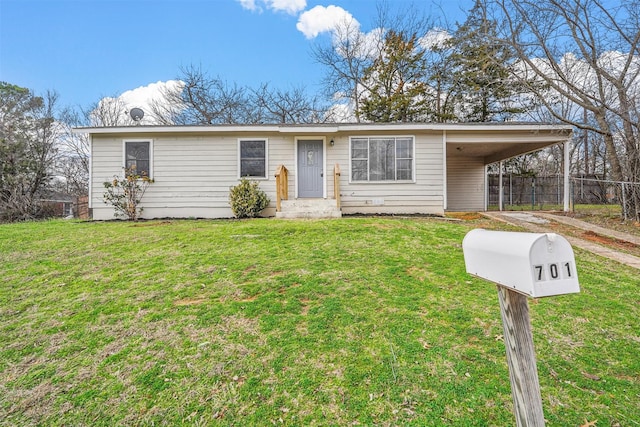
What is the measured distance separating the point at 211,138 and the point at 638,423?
9516mm

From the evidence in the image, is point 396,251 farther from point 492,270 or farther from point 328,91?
point 328,91

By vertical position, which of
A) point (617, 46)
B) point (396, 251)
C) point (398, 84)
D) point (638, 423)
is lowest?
point (638, 423)

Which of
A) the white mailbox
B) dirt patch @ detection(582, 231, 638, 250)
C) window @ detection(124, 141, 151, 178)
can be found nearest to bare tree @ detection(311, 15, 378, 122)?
window @ detection(124, 141, 151, 178)

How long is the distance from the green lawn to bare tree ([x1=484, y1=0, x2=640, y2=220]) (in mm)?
5840

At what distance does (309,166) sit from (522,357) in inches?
328

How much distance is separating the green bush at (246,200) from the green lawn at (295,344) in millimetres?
4311

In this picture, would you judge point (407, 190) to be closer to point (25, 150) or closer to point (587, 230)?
point (587, 230)

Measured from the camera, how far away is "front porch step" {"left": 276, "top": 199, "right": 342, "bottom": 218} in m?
8.01

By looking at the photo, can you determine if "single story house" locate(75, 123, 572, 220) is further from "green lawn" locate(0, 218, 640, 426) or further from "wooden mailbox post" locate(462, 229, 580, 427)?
"wooden mailbox post" locate(462, 229, 580, 427)

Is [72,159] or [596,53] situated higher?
[596,53]

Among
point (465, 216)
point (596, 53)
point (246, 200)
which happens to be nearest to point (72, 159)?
point (246, 200)

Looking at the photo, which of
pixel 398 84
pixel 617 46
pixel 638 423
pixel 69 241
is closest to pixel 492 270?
pixel 638 423

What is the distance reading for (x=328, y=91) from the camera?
59.9ft

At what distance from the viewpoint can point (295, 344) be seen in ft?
7.14
